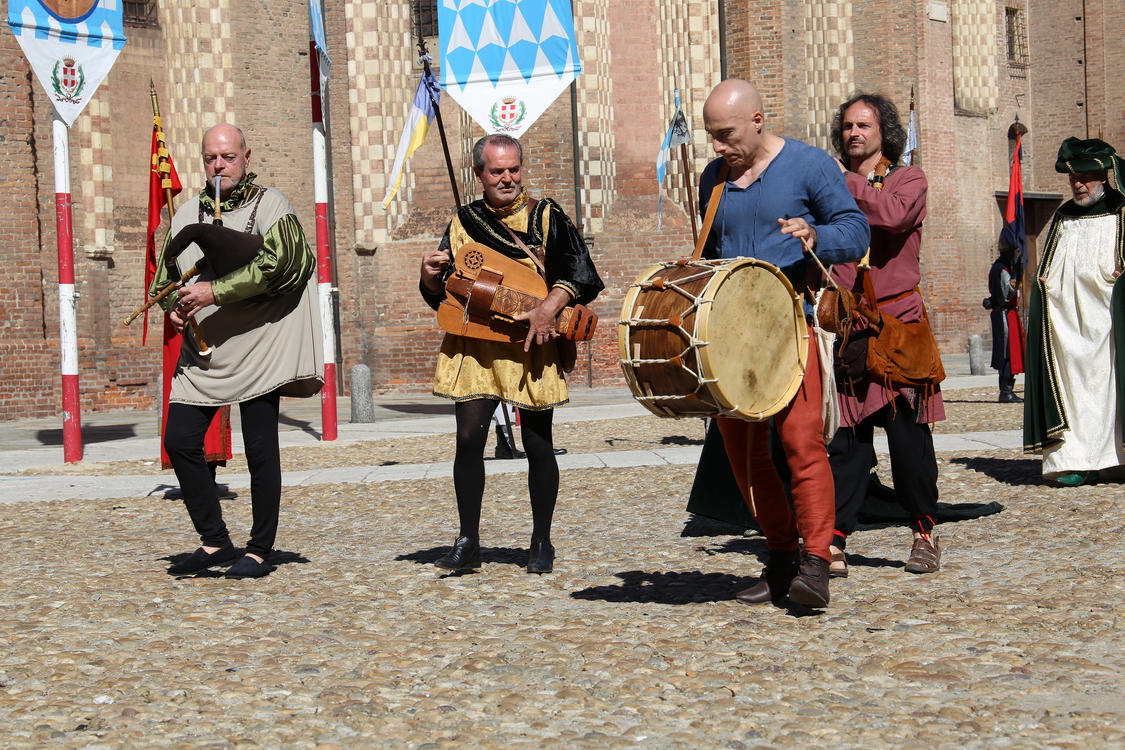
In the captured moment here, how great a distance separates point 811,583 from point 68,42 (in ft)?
28.4

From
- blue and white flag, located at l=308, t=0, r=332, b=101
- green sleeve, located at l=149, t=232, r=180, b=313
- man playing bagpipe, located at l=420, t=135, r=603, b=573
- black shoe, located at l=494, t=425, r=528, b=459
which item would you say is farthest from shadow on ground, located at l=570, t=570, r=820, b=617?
blue and white flag, located at l=308, t=0, r=332, b=101

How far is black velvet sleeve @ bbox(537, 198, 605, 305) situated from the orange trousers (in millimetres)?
1049

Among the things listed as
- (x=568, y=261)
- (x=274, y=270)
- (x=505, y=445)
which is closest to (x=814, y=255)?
(x=568, y=261)

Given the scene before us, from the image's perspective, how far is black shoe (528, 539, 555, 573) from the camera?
16.9 feet

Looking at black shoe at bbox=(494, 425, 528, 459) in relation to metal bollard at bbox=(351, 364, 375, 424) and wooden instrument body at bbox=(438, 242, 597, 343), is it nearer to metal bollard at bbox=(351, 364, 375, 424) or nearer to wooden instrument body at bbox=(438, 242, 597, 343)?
metal bollard at bbox=(351, 364, 375, 424)

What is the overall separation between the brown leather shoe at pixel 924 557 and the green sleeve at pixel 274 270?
2899 mm

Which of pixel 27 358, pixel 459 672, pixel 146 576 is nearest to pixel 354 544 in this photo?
pixel 146 576

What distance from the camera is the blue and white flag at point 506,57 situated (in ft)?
38.7

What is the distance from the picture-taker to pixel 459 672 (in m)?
3.58

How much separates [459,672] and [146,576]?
2.38 m

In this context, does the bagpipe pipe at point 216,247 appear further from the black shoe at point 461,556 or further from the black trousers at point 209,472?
the black shoe at point 461,556

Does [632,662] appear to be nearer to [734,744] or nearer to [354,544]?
[734,744]

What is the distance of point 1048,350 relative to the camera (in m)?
7.52

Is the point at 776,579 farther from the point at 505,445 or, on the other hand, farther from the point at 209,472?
the point at 505,445
